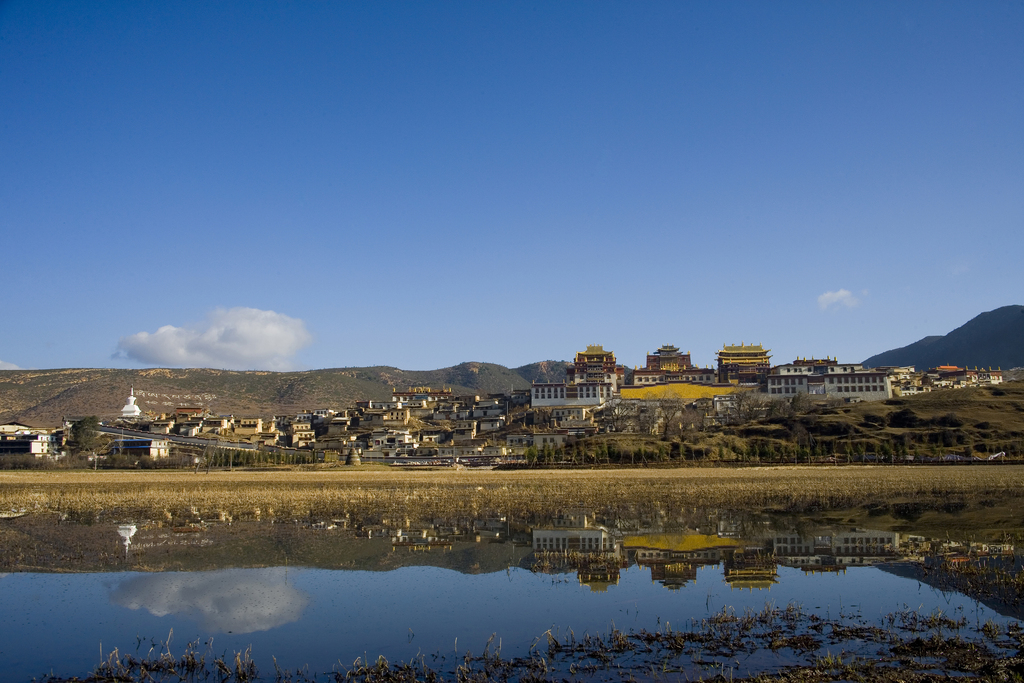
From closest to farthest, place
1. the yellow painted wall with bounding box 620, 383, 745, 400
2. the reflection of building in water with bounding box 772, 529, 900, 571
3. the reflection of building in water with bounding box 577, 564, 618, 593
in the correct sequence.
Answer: the reflection of building in water with bounding box 577, 564, 618, 593 → the reflection of building in water with bounding box 772, 529, 900, 571 → the yellow painted wall with bounding box 620, 383, 745, 400

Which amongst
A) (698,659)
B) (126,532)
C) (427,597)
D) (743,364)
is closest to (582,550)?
(427,597)

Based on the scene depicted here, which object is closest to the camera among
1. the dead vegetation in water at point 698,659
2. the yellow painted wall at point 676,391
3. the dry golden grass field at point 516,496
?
the dead vegetation in water at point 698,659

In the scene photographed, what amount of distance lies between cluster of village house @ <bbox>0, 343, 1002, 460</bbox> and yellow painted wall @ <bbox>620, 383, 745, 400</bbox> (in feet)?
0.58

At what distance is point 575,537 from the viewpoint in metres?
23.2

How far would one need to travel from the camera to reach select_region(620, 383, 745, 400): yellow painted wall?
4478 inches

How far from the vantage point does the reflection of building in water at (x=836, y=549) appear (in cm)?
1884

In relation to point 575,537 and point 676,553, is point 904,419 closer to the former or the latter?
point 575,537

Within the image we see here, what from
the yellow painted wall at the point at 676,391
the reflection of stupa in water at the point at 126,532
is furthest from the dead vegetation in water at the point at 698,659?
the yellow painted wall at the point at 676,391

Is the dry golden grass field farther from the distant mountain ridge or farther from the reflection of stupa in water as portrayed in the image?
the distant mountain ridge

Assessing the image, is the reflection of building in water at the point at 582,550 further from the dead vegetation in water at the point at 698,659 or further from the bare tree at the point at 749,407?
the bare tree at the point at 749,407

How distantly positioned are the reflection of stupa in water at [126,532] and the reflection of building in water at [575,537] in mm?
11832

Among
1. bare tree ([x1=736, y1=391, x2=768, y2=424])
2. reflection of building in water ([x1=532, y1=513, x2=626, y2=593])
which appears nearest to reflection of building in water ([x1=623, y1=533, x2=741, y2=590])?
reflection of building in water ([x1=532, y1=513, x2=626, y2=593])

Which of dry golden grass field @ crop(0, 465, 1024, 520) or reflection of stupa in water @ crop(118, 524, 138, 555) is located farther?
dry golden grass field @ crop(0, 465, 1024, 520)

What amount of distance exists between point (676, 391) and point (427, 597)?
104701mm
